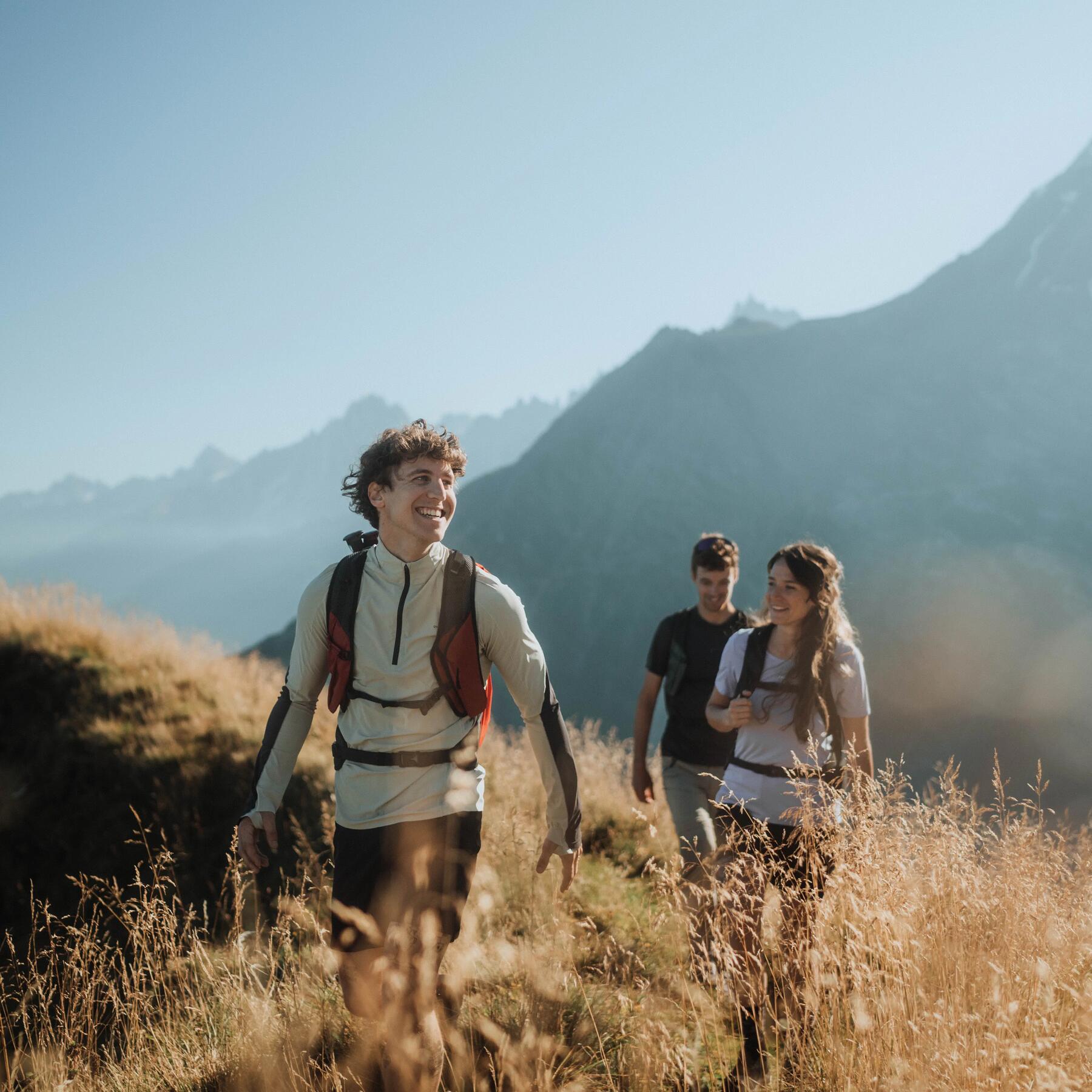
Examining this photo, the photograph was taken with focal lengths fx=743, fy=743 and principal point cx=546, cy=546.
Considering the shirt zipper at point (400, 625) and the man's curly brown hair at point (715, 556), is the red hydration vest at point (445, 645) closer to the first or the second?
the shirt zipper at point (400, 625)

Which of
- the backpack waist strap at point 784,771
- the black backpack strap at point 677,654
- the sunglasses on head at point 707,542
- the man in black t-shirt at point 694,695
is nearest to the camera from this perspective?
the backpack waist strap at point 784,771

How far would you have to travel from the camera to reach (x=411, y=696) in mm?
2383

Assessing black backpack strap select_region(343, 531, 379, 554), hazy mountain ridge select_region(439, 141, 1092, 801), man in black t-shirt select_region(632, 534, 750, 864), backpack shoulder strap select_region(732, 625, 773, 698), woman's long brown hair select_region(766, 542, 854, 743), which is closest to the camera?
black backpack strap select_region(343, 531, 379, 554)

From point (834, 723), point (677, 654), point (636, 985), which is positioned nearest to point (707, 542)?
point (677, 654)

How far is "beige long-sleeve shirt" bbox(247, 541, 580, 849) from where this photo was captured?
235 centimetres

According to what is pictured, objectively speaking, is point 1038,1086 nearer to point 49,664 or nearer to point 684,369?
point 49,664

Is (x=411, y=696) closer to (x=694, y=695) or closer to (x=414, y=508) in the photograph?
(x=414, y=508)

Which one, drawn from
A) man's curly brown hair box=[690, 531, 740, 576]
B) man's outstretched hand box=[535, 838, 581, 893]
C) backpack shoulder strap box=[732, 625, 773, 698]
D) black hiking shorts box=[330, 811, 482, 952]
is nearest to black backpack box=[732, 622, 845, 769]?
backpack shoulder strap box=[732, 625, 773, 698]

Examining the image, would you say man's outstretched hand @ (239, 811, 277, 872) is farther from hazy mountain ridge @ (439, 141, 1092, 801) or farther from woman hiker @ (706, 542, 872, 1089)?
hazy mountain ridge @ (439, 141, 1092, 801)

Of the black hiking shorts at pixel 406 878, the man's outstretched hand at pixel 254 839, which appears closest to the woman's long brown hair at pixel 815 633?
the black hiking shorts at pixel 406 878

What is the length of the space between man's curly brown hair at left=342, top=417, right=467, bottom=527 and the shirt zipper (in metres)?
0.36

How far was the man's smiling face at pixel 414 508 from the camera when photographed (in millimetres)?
2473

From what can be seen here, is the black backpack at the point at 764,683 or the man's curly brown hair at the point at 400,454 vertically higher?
the man's curly brown hair at the point at 400,454

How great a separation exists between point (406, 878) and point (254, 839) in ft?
1.95
